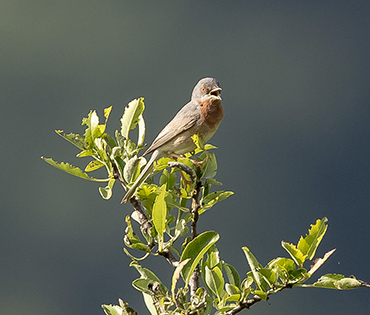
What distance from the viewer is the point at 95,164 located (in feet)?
8.14

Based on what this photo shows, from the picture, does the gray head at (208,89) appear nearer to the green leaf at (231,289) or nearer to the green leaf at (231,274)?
the green leaf at (231,274)

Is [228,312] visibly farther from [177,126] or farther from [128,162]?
[177,126]

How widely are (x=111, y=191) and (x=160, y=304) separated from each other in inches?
25.1

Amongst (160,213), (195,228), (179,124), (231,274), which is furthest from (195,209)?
(179,124)

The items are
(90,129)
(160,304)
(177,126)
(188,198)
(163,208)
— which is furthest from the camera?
(177,126)

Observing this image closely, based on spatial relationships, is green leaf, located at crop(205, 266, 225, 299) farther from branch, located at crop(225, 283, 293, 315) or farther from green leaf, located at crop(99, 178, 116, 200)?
green leaf, located at crop(99, 178, 116, 200)

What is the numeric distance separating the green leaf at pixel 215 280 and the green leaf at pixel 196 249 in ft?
0.22

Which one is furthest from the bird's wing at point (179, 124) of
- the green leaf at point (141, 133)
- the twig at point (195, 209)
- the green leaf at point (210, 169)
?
the twig at point (195, 209)

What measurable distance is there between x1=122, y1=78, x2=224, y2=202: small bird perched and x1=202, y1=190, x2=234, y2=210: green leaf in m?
1.09

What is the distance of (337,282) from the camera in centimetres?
185

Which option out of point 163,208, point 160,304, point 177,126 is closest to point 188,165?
point 163,208

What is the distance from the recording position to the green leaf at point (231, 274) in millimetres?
2021

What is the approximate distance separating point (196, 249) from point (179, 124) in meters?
1.56

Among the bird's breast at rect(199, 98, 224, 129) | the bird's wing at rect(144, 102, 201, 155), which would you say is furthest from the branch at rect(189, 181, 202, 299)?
the bird's breast at rect(199, 98, 224, 129)
